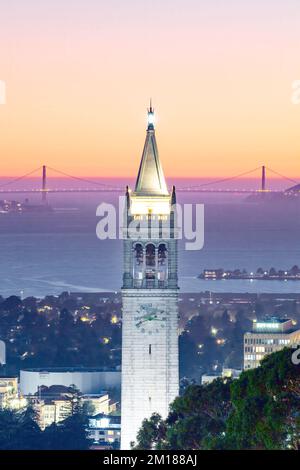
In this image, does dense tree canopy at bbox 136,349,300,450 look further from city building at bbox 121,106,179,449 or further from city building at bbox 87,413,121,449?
city building at bbox 87,413,121,449

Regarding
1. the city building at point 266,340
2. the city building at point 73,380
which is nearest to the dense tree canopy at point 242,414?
the city building at point 73,380

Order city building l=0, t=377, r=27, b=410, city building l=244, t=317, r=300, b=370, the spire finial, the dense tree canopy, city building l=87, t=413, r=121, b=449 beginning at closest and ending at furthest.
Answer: the dense tree canopy
the spire finial
city building l=87, t=413, r=121, b=449
city building l=0, t=377, r=27, b=410
city building l=244, t=317, r=300, b=370

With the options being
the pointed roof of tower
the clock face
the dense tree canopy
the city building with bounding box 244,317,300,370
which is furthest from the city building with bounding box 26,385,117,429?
the dense tree canopy

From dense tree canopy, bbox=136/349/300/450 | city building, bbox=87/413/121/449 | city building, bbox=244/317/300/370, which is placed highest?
city building, bbox=244/317/300/370

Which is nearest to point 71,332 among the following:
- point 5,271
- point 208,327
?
point 208,327

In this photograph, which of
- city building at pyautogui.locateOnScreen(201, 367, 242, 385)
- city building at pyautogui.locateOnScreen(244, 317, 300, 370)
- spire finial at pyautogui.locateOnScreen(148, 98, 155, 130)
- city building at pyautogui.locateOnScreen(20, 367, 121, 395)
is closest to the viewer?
spire finial at pyautogui.locateOnScreen(148, 98, 155, 130)

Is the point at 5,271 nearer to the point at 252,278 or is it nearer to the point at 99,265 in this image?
the point at 99,265

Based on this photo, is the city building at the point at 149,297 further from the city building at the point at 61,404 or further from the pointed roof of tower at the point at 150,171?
the city building at the point at 61,404
